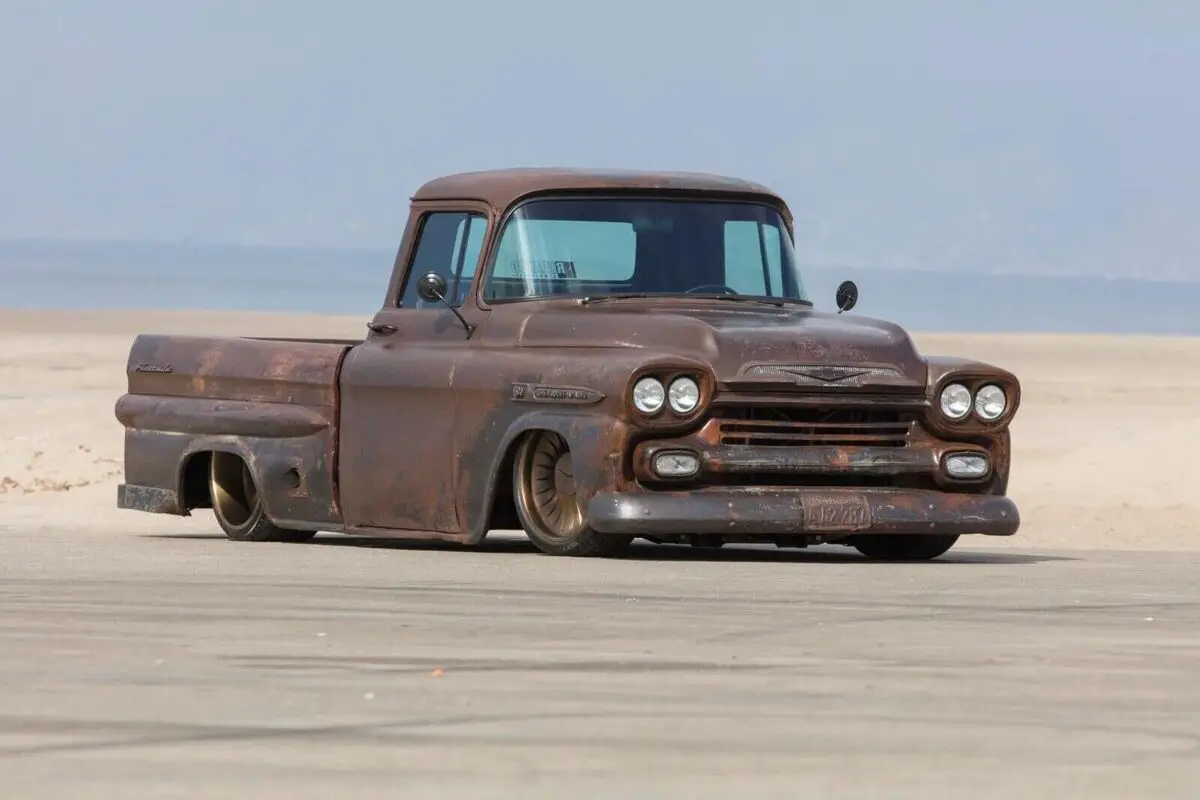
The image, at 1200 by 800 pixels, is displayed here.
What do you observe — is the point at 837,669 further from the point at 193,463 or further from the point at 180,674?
the point at 193,463

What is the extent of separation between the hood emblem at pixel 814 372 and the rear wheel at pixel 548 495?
3.04 feet

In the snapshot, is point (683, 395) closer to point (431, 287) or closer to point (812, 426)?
A: point (812, 426)

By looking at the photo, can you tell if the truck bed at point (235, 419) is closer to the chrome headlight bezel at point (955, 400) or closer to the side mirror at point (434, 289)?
the side mirror at point (434, 289)

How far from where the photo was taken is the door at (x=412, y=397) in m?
12.7

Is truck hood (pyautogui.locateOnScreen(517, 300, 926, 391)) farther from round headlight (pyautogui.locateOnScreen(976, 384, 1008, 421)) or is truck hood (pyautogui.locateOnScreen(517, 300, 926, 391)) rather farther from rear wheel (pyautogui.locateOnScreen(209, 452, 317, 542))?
rear wheel (pyautogui.locateOnScreen(209, 452, 317, 542))

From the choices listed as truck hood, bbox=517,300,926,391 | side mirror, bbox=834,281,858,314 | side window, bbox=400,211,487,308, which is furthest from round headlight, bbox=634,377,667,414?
side mirror, bbox=834,281,858,314

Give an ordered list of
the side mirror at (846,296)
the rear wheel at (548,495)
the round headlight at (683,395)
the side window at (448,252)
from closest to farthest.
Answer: the round headlight at (683,395) → the rear wheel at (548,495) → the side window at (448,252) → the side mirror at (846,296)

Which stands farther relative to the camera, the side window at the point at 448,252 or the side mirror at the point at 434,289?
the side window at the point at 448,252

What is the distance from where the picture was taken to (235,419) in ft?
45.7

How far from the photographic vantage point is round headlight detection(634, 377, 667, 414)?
1175 cm

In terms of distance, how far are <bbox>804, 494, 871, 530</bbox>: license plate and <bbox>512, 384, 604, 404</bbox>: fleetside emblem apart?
98cm

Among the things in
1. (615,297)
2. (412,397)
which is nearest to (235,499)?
(412,397)

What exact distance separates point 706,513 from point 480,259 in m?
2.02

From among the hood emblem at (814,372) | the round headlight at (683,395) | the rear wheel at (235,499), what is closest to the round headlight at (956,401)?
the hood emblem at (814,372)
